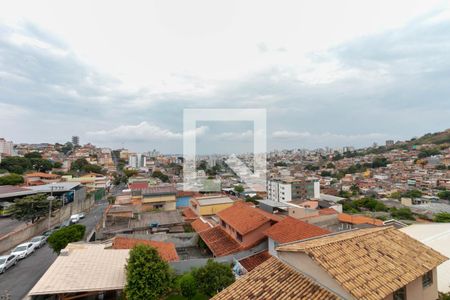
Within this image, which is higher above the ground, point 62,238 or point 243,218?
point 243,218

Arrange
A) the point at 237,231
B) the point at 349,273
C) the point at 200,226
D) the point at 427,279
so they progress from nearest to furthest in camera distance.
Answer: the point at 349,273
the point at 427,279
the point at 237,231
the point at 200,226

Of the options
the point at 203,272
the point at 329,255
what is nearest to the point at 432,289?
the point at 329,255

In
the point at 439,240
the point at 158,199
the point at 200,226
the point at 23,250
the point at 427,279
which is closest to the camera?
the point at 427,279

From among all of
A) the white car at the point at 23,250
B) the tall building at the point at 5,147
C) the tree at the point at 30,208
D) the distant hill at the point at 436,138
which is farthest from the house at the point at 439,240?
the distant hill at the point at 436,138

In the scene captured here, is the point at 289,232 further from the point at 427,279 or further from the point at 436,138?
the point at 436,138

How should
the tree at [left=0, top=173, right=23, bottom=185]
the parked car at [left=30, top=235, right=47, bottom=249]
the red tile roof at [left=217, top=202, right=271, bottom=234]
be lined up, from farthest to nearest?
1. the tree at [left=0, top=173, right=23, bottom=185]
2. the parked car at [left=30, top=235, right=47, bottom=249]
3. the red tile roof at [left=217, top=202, right=271, bottom=234]

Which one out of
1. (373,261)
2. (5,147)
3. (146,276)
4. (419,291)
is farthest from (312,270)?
(5,147)

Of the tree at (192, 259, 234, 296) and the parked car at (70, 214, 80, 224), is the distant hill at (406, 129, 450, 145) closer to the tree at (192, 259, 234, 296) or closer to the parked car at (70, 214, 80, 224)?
the tree at (192, 259, 234, 296)

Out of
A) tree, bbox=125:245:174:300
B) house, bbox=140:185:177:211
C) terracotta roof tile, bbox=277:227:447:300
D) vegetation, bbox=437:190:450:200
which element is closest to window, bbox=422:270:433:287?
terracotta roof tile, bbox=277:227:447:300

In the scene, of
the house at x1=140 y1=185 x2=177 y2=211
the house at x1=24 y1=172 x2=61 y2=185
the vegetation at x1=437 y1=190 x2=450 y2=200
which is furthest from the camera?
the vegetation at x1=437 y1=190 x2=450 y2=200
